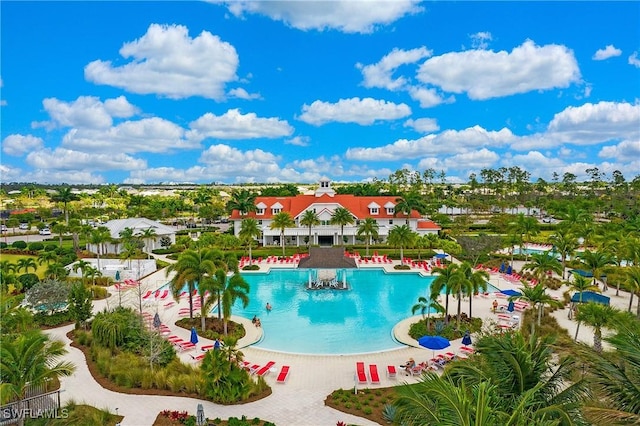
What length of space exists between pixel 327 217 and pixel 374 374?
4192cm

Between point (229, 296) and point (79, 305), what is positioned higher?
point (229, 296)

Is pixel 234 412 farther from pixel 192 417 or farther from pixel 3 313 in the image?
pixel 3 313

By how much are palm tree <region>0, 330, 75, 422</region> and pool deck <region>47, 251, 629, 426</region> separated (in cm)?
375

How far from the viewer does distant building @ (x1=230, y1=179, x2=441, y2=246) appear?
60.9 m

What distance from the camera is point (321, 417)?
16.6 meters

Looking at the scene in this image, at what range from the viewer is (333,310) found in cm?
3347

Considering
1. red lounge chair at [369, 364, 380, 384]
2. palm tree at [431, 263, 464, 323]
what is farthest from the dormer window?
red lounge chair at [369, 364, 380, 384]

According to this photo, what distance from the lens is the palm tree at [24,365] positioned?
13.2m

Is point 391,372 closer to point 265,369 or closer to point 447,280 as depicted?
point 265,369

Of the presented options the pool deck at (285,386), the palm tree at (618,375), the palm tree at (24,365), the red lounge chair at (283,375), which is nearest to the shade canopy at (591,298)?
the pool deck at (285,386)

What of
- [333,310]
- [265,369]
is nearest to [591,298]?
[333,310]

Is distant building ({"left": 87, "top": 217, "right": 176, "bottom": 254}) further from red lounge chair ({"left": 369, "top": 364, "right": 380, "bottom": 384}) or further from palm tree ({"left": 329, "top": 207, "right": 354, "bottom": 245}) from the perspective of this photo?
red lounge chair ({"left": 369, "top": 364, "right": 380, "bottom": 384})

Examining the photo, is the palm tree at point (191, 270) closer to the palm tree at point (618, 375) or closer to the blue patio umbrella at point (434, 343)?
the blue patio umbrella at point (434, 343)

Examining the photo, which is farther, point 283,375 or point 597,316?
point 597,316
